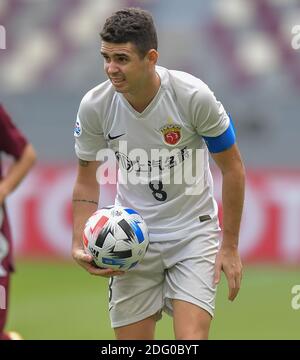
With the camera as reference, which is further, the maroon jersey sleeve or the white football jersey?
the maroon jersey sleeve

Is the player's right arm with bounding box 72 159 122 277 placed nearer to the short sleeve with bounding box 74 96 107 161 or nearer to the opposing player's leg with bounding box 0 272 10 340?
the short sleeve with bounding box 74 96 107 161

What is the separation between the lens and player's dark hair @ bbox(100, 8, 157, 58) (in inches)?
226

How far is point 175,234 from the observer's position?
20.1ft

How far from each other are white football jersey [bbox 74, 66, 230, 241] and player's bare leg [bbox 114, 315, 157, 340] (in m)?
0.50

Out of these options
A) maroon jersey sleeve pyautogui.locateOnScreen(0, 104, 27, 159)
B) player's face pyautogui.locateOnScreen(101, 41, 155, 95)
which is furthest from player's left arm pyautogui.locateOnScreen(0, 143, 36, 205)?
player's face pyautogui.locateOnScreen(101, 41, 155, 95)

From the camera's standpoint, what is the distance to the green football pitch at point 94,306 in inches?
389

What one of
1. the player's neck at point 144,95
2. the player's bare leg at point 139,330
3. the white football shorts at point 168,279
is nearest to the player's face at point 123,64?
the player's neck at point 144,95

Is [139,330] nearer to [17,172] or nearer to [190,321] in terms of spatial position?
[190,321]

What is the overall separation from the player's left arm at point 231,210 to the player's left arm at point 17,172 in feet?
5.71

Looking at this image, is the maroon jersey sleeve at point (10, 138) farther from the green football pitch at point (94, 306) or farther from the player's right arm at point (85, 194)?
the green football pitch at point (94, 306)

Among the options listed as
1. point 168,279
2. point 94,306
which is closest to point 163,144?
point 168,279

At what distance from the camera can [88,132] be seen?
6156 mm

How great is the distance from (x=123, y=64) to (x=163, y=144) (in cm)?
55
